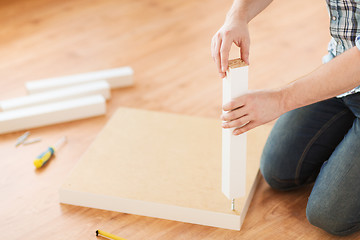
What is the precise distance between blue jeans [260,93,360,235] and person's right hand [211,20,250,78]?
36 centimetres

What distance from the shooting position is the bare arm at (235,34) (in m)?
1.46

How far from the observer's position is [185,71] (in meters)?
2.54

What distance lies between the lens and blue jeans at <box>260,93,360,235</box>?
1545mm

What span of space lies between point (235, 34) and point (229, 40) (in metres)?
0.04

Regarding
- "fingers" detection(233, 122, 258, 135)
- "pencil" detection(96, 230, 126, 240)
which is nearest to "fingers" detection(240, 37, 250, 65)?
"fingers" detection(233, 122, 258, 135)

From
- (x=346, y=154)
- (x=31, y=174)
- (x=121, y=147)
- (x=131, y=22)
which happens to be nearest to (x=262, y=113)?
(x=346, y=154)

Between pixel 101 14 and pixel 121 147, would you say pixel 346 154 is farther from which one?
pixel 101 14

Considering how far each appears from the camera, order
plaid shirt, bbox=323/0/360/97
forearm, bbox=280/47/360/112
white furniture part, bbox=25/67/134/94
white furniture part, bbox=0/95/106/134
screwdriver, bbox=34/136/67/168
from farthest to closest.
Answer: white furniture part, bbox=25/67/134/94
white furniture part, bbox=0/95/106/134
screwdriver, bbox=34/136/67/168
plaid shirt, bbox=323/0/360/97
forearm, bbox=280/47/360/112

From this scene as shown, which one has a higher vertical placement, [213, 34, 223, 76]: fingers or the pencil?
[213, 34, 223, 76]: fingers

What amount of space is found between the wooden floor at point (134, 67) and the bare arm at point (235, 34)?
1.78ft

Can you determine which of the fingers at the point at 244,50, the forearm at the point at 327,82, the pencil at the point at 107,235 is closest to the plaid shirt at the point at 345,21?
the forearm at the point at 327,82

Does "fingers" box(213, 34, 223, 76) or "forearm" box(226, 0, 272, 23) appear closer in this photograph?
"fingers" box(213, 34, 223, 76)

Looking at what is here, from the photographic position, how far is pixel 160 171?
1.81 metres

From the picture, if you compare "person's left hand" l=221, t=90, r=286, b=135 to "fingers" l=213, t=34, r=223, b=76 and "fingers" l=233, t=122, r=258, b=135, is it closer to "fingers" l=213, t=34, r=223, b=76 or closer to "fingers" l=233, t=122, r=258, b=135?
"fingers" l=233, t=122, r=258, b=135
